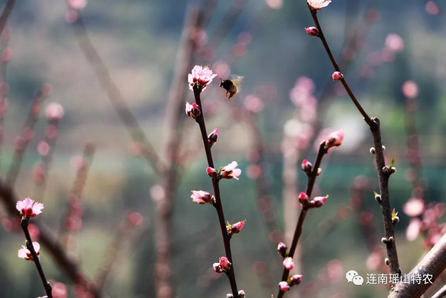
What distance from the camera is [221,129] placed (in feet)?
7.76

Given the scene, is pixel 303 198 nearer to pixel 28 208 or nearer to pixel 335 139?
pixel 335 139

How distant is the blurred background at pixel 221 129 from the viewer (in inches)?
87.0

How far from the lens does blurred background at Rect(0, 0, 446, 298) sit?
2209mm

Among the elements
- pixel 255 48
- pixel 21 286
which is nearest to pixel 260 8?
pixel 255 48

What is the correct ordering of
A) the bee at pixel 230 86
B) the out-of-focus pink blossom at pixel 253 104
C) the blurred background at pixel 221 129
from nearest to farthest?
the bee at pixel 230 86 → the out-of-focus pink blossom at pixel 253 104 → the blurred background at pixel 221 129

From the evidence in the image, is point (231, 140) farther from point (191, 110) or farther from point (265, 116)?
point (191, 110)

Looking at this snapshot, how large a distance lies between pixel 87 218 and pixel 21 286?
44 centimetres

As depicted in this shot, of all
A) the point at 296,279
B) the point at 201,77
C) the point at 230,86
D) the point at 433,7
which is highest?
the point at 433,7


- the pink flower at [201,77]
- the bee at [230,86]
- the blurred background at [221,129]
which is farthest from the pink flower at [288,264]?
the blurred background at [221,129]

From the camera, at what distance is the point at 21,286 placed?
2.20 m

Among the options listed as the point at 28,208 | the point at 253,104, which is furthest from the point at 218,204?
the point at 253,104

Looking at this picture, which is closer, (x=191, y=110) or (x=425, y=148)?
(x=191, y=110)

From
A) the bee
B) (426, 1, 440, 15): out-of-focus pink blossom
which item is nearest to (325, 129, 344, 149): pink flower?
the bee

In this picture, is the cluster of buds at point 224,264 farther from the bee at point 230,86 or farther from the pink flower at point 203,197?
the bee at point 230,86
